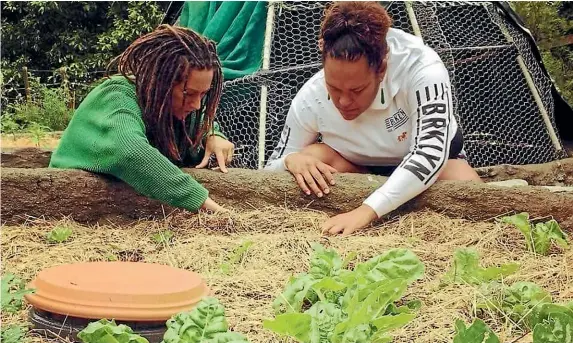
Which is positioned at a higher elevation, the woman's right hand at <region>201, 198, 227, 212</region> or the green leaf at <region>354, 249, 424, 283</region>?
the green leaf at <region>354, 249, 424, 283</region>

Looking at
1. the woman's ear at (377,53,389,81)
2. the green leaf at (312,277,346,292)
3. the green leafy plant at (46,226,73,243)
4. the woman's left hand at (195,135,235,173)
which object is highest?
the woman's ear at (377,53,389,81)

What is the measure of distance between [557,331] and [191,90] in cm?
191

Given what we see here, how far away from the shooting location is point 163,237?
2664 millimetres

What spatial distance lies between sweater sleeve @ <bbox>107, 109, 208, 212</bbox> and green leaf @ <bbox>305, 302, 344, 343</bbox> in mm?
1354

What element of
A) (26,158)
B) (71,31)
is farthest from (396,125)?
(71,31)

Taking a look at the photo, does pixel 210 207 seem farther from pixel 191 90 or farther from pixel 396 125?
pixel 396 125

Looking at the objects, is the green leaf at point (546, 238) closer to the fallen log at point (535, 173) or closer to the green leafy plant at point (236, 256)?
the green leafy plant at point (236, 256)

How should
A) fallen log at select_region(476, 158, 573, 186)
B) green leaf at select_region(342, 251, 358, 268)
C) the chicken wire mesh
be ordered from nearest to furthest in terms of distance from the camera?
green leaf at select_region(342, 251, 358, 268), fallen log at select_region(476, 158, 573, 186), the chicken wire mesh

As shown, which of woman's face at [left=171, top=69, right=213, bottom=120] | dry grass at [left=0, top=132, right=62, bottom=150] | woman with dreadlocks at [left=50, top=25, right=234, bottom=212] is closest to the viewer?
woman with dreadlocks at [left=50, top=25, right=234, bottom=212]

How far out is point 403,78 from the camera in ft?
9.73

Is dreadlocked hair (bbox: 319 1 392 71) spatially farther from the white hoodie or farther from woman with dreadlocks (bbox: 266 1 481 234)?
the white hoodie

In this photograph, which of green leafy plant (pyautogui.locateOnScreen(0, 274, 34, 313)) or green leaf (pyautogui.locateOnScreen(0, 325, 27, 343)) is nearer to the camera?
green leaf (pyautogui.locateOnScreen(0, 325, 27, 343))

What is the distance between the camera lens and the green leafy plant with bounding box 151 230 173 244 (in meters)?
2.66

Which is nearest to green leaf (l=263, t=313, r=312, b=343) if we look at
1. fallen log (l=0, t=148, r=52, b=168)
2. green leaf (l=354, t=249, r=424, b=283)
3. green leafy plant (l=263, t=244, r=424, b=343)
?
green leafy plant (l=263, t=244, r=424, b=343)
